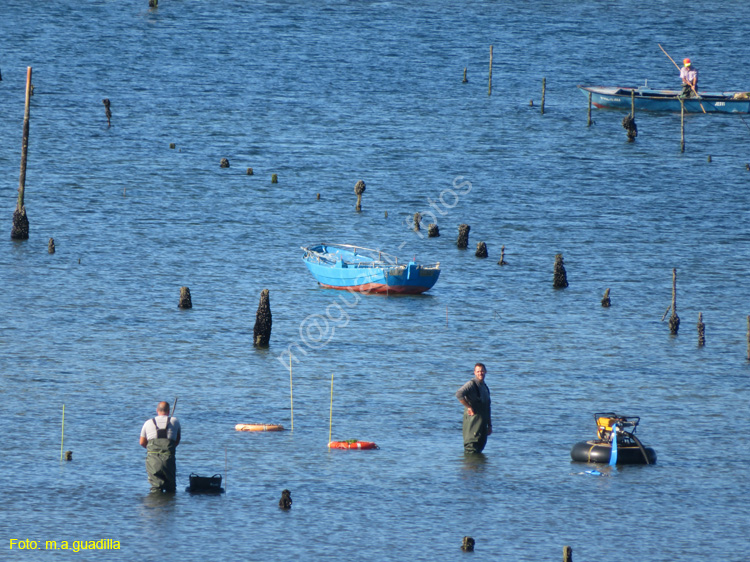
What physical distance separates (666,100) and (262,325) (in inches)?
2893

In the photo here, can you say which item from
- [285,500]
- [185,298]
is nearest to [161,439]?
[285,500]

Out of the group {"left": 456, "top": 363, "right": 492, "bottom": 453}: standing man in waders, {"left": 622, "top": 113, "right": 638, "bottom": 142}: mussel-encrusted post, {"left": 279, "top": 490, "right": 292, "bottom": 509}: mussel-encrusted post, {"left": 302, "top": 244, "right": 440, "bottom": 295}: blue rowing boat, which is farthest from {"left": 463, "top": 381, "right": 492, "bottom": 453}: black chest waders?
{"left": 622, "top": 113, "right": 638, "bottom": 142}: mussel-encrusted post

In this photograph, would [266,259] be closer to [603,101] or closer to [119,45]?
[603,101]

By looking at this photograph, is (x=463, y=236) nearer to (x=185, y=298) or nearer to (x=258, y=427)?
(x=185, y=298)

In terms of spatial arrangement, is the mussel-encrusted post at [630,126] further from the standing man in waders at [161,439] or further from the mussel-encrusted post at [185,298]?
the standing man in waders at [161,439]

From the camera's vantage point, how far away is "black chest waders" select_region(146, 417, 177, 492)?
30312mm

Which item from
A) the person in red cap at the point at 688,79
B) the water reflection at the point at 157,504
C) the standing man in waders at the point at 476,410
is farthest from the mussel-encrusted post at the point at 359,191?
the water reflection at the point at 157,504

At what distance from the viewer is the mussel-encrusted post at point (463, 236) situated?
8375 centimetres

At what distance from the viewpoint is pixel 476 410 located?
35.3 meters

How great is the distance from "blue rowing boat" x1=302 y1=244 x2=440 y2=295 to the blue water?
2.92 ft

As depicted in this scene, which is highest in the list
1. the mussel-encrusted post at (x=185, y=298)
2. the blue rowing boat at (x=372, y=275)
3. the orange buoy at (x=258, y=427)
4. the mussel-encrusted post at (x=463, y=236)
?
the mussel-encrusted post at (x=463, y=236)

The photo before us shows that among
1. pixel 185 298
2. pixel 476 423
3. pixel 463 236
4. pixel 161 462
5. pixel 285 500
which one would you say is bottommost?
pixel 285 500

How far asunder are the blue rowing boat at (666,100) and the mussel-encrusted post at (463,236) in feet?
136

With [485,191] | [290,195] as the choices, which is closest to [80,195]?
[290,195]
